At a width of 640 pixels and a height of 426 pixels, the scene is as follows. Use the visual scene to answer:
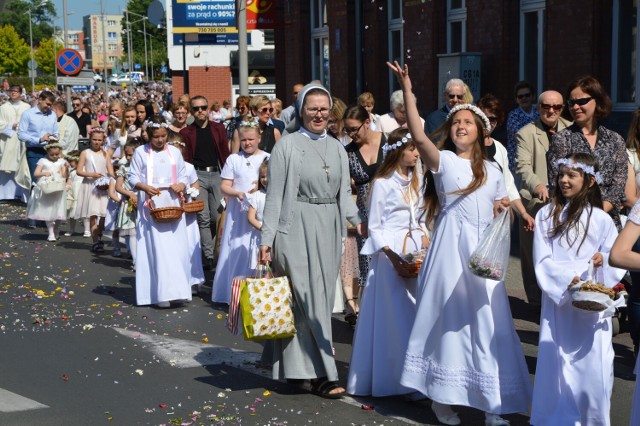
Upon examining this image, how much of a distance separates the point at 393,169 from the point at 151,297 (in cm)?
402

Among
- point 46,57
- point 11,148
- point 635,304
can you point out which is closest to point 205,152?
point 635,304

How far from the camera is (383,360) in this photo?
291 inches

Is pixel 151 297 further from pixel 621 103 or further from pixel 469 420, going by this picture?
pixel 621 103

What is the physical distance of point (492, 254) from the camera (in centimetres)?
643

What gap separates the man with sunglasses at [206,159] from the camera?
13.3 metres

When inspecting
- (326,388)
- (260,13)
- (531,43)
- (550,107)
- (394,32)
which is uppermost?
(260,13)

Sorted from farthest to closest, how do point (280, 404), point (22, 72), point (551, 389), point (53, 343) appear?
point (22, 72) < point (53, 343) < point (280, 404) < point (551, 389)

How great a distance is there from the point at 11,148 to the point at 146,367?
14.0 m

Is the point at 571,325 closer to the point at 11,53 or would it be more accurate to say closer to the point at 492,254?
the point at 492,254

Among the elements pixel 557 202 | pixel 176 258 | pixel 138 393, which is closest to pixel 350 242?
pixel 176 258

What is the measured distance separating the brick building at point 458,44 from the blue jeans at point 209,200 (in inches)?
222

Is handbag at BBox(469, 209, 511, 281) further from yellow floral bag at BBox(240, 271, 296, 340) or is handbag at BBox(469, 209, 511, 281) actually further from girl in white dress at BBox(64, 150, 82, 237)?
girl in white dress at BBox(64, 150, 82, 237)

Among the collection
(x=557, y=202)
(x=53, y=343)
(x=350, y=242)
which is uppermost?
(x=557, y=202)

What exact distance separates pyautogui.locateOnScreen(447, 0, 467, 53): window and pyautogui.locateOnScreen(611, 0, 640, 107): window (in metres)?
4.22
